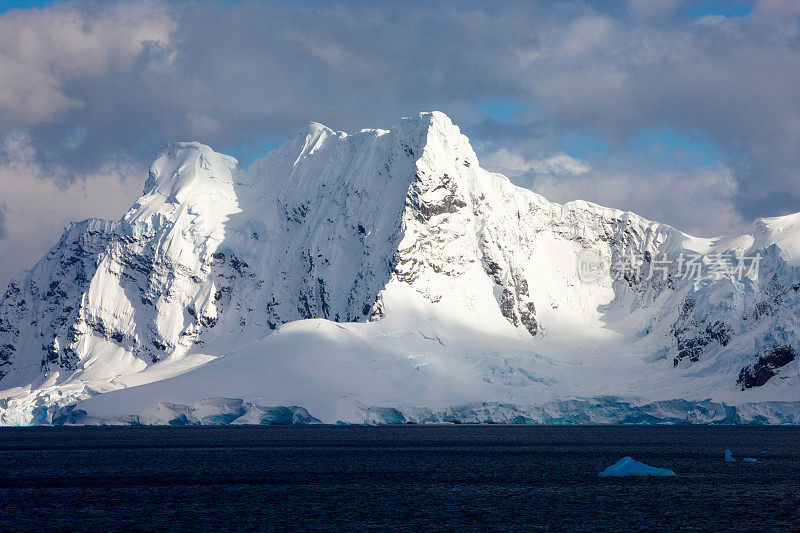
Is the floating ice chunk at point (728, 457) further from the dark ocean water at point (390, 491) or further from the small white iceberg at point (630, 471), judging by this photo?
the small white iceberg at point (630, 471)

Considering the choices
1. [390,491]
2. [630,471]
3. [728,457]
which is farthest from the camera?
Result: [728,457]

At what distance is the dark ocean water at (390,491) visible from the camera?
5188cm

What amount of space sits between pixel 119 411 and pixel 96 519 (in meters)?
152

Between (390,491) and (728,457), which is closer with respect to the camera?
(390,491)

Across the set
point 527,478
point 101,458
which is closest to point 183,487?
point 527,478

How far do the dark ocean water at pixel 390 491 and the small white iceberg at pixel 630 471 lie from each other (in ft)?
4.59

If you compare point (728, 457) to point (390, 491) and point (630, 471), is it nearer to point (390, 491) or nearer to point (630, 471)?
point (630, 471)

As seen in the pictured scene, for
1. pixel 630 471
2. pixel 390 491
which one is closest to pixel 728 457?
pixel 630 471

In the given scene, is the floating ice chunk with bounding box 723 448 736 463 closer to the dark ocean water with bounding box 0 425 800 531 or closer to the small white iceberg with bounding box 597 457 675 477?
the dark ocean water with bounding box 0 425 800 531

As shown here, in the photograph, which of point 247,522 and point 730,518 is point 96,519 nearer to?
point 247,522

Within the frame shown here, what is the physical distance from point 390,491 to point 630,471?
2138 cm

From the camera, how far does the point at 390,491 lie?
220 ft

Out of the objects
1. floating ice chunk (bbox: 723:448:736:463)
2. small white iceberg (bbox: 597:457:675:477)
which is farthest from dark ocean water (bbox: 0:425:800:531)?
small white iceberg (bbox: 597:457:675:477)

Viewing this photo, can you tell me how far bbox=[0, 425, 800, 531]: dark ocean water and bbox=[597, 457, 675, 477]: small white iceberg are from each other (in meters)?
1.40
